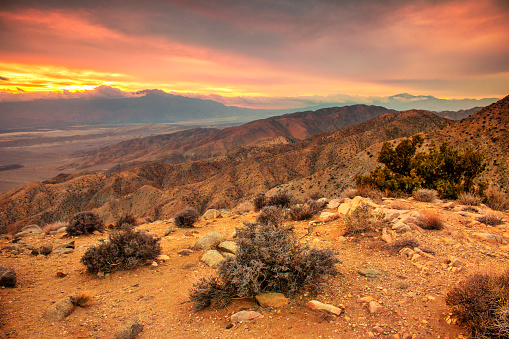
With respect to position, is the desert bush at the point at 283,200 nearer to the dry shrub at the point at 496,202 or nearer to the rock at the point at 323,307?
the rock at the point at 323,307

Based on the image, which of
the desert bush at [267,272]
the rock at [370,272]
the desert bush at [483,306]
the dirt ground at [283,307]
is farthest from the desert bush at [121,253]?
the desert bush at [483,306]

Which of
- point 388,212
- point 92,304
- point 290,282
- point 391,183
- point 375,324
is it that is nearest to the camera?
point 375,324

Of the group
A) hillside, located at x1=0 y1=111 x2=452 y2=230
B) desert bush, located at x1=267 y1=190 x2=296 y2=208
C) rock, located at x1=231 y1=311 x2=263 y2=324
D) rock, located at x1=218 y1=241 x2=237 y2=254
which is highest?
rock, located at x1=231 y1=311 x2=263 y2=324

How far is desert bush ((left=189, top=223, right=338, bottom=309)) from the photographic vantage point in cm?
416

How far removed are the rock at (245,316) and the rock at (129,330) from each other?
1.59m

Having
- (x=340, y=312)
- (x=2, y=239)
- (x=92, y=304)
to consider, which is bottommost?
(x=2, y=239)

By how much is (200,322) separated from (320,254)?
2459 millimetres

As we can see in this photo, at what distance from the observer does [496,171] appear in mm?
24453

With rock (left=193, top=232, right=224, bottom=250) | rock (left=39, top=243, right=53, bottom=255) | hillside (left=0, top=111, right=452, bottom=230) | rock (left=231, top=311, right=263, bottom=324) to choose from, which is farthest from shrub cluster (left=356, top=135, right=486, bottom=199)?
hillside (left=0, top=111, right=452, bottom=230)

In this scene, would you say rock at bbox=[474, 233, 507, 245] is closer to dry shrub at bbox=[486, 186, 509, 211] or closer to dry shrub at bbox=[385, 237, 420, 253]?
dry shrub at bbox=[385, 237, 420, 253]

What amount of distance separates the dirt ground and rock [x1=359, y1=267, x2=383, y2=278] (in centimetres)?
9

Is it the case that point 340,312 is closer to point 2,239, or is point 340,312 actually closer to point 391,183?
point 391,183

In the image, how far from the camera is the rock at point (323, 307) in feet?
12.3

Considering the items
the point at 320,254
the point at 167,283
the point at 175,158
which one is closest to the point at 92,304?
the point at 167,283
